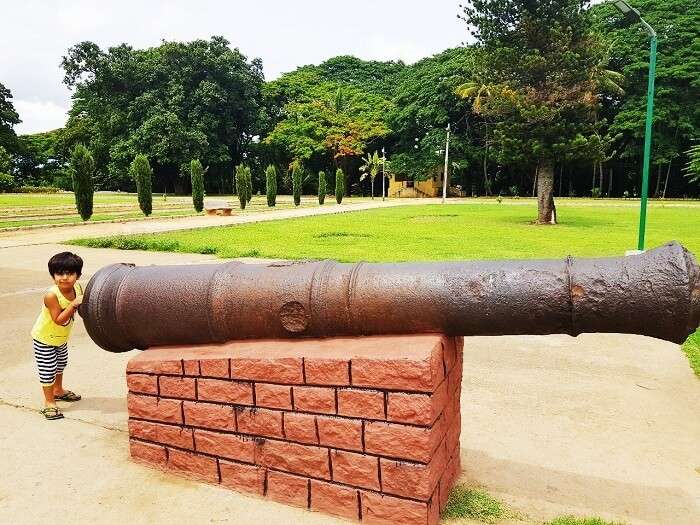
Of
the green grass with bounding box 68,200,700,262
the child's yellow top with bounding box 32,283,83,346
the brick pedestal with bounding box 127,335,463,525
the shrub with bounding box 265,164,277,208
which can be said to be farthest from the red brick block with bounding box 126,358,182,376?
the shrub with bounding box 265,164,277,208

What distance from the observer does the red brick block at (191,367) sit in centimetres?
240

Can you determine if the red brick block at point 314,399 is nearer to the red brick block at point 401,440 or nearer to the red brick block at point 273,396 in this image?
the red brick block at point 273,396

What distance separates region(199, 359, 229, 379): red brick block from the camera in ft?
7.64

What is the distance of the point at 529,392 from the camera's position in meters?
3.76

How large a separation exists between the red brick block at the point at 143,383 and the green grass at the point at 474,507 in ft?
4.32

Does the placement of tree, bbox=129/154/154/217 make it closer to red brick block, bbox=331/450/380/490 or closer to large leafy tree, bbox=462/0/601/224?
large leafy tree, bbox=462/0/601/224

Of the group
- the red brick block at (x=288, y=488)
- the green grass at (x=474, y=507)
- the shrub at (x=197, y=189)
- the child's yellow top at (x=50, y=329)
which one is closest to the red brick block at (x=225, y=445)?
the red brick block at (x=288, y=488)

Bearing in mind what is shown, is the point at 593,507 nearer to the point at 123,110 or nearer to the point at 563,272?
the point at 563,272

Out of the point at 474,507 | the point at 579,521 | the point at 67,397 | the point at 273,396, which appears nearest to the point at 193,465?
the point at 273,396

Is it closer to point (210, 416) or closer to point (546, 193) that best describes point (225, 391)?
point (210, 416)

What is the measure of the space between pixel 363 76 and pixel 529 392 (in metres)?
52.5

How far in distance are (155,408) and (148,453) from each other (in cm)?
24

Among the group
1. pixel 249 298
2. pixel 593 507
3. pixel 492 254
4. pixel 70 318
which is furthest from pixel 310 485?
pixel 492 254

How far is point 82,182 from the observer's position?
18.9 m
